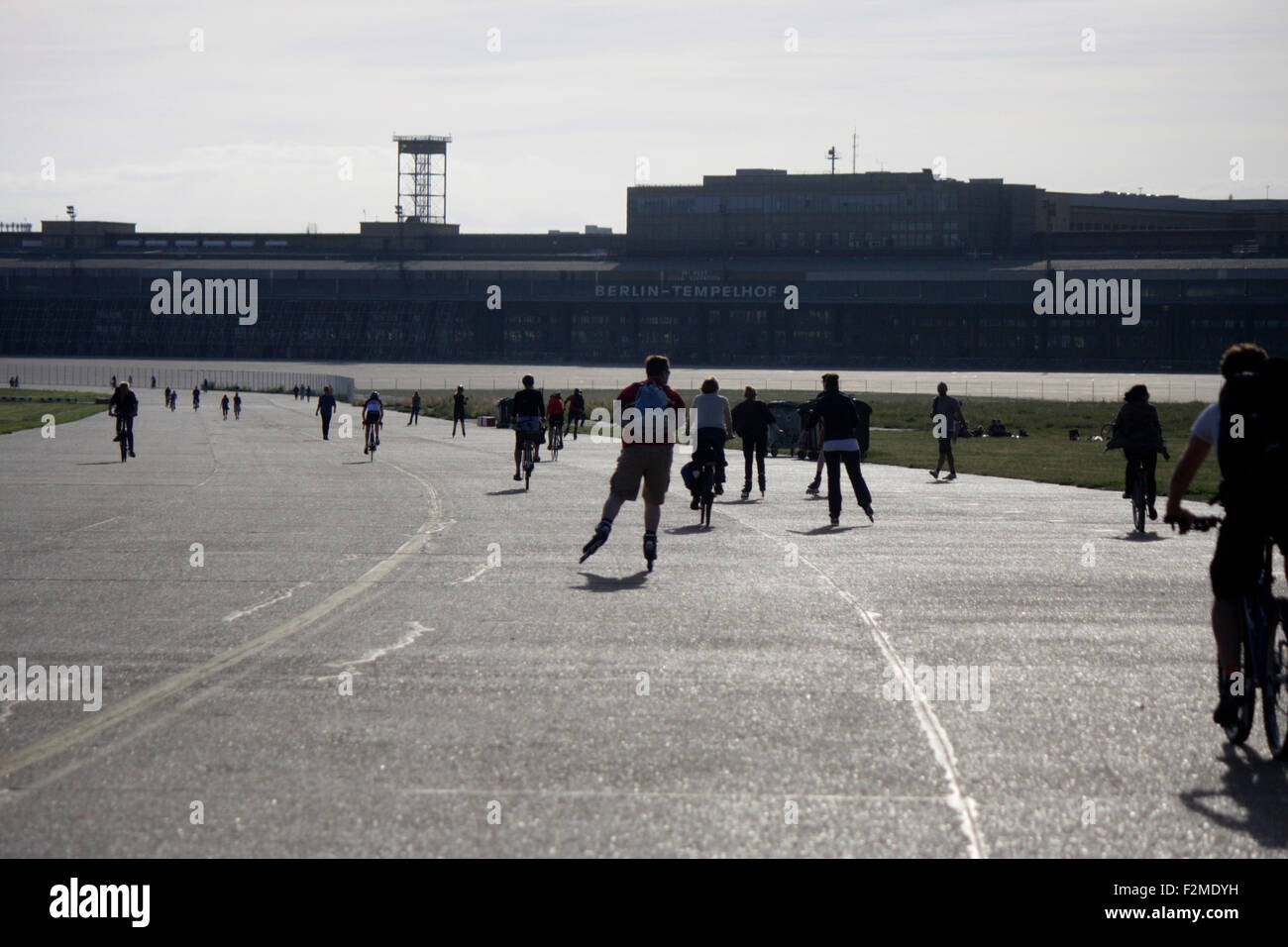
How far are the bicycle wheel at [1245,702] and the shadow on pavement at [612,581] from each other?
238 inches

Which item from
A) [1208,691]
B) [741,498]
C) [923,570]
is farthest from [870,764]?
[741,498]

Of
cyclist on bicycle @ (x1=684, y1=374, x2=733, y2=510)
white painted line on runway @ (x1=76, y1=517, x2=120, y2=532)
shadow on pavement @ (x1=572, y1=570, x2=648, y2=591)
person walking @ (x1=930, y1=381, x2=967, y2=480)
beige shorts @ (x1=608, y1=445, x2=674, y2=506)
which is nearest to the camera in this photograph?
shadow on pavement @ (x1=572, y1=570, x2=648, y2=591)

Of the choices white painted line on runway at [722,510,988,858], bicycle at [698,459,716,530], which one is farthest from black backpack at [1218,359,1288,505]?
bicycle at [698,459,716,530]

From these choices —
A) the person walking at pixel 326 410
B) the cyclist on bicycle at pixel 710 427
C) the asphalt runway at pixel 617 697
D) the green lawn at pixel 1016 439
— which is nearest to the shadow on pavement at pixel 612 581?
the asphalt runway at pixel 617 697

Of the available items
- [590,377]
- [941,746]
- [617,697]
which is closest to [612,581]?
[617,697]

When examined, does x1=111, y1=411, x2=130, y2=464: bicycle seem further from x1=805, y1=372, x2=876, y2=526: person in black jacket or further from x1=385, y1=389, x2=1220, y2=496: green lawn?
x1=805, y1=372, x2=876, y2=526: person in black jacket

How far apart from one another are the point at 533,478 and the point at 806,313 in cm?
8942

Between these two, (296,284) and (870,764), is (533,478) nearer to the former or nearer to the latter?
(870,764)

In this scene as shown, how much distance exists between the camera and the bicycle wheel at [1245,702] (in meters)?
6.86

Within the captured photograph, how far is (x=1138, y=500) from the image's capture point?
58.9 feet

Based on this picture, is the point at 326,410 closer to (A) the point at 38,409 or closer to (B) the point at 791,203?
(A) the point at 38,409

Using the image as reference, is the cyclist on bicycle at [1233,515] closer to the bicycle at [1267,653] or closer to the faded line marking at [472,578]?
the bicycle at [1267,653]

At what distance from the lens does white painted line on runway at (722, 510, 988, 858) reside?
5.52m

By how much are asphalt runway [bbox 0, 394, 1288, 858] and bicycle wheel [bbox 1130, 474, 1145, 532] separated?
3.09ft
